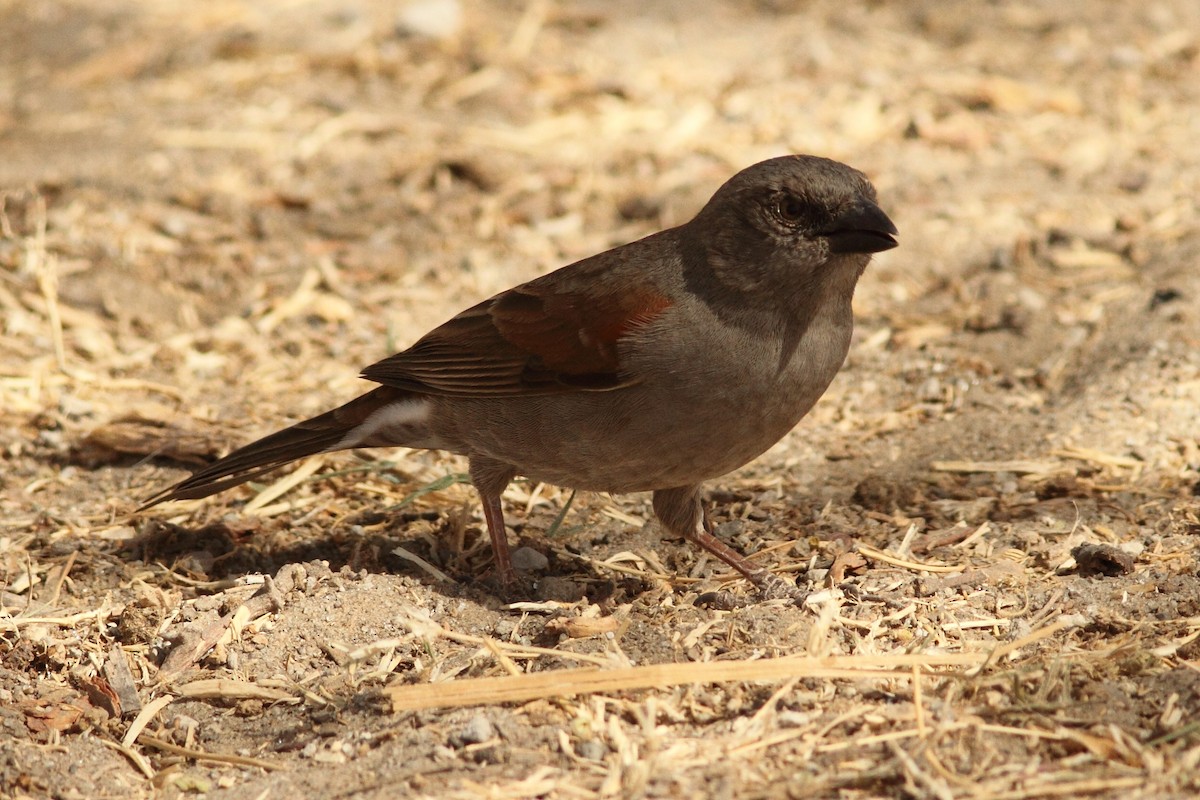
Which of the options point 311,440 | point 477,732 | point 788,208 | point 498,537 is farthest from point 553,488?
point 477,732

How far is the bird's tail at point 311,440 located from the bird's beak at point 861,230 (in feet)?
5.82

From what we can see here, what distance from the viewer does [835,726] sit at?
12.5 ft

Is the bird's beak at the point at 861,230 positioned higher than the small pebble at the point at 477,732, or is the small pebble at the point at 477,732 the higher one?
the bird's beak at the point at 861,230

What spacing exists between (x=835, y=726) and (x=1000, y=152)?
5.87 meters

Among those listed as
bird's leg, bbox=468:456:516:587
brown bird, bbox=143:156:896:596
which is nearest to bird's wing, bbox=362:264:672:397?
brown bird, bbox=143:156:896:596

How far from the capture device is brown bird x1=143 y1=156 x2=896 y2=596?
4586mm

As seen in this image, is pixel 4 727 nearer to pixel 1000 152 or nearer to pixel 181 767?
pixel 181 767

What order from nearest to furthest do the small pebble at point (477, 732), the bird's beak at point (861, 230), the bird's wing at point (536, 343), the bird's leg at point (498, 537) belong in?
1. the small pebble at point (477, 732)
2. the bird's beak at point (861, 230)
3. the bird's wing at point (536, 343)
4. the bird's leg at point (498, 537)

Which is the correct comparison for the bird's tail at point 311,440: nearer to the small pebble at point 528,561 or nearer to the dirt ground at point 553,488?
the dirt ground at point 553,488

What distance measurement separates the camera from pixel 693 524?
16.7 ft

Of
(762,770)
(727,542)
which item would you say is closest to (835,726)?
(762,770)

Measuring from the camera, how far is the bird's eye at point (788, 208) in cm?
468

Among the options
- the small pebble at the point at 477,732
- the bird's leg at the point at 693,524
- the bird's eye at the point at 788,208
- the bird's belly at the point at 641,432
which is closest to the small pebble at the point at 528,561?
the bird's belly at the point at 641,432

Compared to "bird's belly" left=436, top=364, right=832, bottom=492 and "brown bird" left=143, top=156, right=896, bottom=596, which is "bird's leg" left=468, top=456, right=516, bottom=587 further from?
"bird's belly" left=436, top=364, right=832, bottom=492
